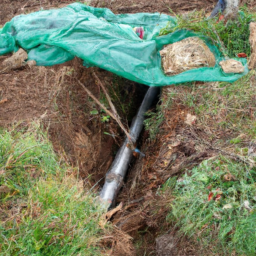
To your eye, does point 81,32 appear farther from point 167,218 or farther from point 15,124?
point 167,218

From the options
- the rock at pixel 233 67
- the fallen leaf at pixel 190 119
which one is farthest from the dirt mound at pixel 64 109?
the rock at pixel 233 67

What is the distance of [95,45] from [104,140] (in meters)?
1.08

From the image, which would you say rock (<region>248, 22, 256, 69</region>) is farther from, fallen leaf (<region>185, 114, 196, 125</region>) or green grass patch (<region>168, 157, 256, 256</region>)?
green grass patch (<region>168, 157, 256, 256</region>)

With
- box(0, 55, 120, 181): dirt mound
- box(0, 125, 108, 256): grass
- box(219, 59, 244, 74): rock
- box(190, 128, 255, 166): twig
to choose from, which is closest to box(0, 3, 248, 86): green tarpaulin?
Result: box(219, 59, 244, 74): rock

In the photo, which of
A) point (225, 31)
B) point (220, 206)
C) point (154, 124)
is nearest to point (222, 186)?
point (220, 206)

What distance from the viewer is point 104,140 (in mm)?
3229

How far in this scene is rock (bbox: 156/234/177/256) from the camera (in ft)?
6.96

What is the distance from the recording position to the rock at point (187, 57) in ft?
9.39

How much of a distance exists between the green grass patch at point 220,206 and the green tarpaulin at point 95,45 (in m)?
1.10

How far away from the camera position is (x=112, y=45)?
2846 mm

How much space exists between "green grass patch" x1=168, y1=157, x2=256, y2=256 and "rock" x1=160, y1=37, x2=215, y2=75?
3.66 ft

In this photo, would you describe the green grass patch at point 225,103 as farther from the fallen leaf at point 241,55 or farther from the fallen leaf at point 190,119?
the fallen leaf at point 241,55

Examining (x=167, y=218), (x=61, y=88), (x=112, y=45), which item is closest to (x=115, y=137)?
(x=61, y=88)

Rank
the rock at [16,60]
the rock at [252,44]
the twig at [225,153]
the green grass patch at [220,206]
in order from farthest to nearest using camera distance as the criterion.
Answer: the rock at [16,60] → the rock at [252,44] → the twig at [225,153] → the green grass patch at [220,206]
